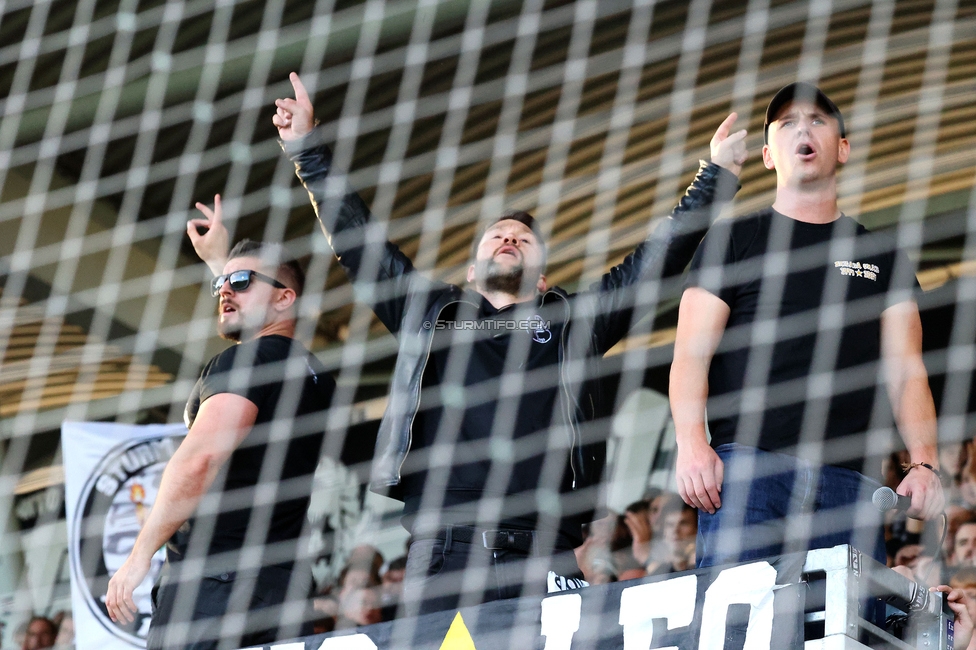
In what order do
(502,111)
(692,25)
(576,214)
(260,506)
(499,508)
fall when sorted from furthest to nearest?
1. (576,214)
2. (502,111)
3. (692,25)
4. (260,506)
5. (499,508)

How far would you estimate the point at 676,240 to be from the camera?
255 centimetres

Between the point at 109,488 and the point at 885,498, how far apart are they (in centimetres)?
311

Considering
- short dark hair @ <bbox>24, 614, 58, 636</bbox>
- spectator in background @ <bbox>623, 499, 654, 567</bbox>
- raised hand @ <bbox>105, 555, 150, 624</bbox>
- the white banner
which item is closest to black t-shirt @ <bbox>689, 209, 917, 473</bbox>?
→ raised hand @ <bbox>105, 555, 150, 624</bbox>

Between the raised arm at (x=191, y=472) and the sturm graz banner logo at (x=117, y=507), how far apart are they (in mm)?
1727

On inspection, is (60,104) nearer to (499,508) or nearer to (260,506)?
(260,506)

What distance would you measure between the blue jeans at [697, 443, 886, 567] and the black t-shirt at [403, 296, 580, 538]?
395mm

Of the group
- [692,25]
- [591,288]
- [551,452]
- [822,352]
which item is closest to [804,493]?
[822,352]

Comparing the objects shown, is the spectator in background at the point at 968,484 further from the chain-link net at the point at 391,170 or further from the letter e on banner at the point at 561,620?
the letter e on banner at the point at 561,620

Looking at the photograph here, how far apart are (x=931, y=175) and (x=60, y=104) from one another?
3.46 metres

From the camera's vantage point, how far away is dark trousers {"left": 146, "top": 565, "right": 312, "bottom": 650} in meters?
2.40

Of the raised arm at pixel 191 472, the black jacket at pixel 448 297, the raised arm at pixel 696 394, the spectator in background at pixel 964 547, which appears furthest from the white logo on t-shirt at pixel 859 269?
the spectator in background at pixel 964 547

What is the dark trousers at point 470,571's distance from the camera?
227cm

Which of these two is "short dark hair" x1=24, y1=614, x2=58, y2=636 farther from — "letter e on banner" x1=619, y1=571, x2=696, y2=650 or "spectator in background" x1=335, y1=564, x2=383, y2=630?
"letter e on banner" x1=619, y1=571, x2=696, y2=650

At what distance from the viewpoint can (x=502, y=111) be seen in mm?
4977
